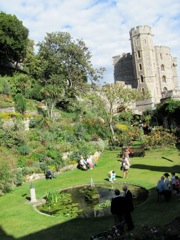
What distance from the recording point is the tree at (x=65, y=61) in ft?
128

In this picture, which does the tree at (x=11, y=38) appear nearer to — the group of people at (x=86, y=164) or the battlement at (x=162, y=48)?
the group of people at (x=86, y=164)

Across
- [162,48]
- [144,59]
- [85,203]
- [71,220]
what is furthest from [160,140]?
[162,48]

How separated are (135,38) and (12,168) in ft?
197

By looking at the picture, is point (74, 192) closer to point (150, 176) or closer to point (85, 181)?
point (85, 181)

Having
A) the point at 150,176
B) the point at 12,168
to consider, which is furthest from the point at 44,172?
the point at 150,176

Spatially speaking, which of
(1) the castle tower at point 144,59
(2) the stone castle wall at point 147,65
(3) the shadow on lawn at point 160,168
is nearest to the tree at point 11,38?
(3) the shadow on lawn at point 160,168

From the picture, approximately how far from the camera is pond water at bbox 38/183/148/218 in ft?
36.5

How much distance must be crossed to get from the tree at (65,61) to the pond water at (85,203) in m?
25.7

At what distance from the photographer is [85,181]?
16.7 metres

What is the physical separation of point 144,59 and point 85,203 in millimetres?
60953

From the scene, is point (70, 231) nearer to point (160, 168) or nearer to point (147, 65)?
point (160, 168)

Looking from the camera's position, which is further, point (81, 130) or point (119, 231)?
point (81, 130)

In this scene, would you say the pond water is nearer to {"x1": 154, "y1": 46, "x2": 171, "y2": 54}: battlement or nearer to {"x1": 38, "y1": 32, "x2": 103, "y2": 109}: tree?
{"x1": 38, "y1": 32, "x2": 103, "y2": 109}: tree

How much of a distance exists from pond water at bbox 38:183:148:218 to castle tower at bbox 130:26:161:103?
56.6 m
